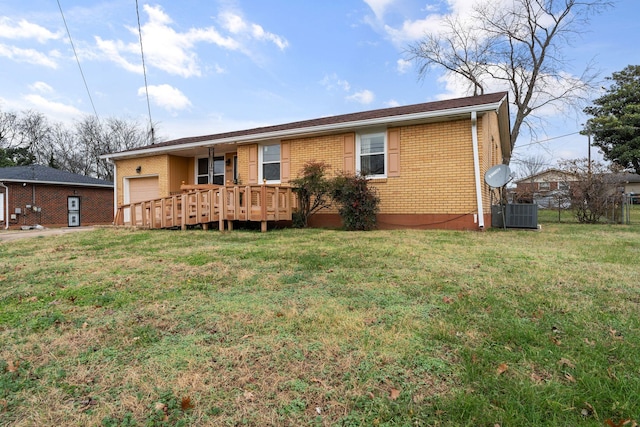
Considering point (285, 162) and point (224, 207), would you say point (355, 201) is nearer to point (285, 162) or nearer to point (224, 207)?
point (224, 207)

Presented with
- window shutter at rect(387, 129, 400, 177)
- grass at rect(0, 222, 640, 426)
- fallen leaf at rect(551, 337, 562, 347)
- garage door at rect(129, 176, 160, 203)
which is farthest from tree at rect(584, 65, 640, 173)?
fallen leaf at rect(551, 337, 562, 347)

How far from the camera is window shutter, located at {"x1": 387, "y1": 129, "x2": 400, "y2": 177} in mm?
9703

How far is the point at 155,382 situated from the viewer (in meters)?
1.98

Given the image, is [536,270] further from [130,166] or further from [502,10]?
[502,10]

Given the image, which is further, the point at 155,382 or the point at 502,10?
the point at 502,10

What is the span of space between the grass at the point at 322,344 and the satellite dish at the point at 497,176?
454 cm

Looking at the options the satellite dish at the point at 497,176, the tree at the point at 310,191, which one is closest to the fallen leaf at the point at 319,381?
the tree at the point at 310,191

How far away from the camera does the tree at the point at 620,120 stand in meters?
29.7

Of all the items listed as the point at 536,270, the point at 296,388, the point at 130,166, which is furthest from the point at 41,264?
the point at 130,166

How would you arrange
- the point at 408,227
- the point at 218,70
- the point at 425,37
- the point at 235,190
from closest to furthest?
the point at 235,190 → the point at 408,227 → the point at 218,70 → the point at 425,37

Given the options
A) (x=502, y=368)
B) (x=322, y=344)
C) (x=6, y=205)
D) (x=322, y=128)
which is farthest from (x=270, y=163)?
(x=6, y=205)

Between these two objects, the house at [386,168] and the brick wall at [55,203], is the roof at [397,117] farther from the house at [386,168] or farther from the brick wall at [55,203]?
the brick wall at [55,203]

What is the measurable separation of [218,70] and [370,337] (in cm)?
1387

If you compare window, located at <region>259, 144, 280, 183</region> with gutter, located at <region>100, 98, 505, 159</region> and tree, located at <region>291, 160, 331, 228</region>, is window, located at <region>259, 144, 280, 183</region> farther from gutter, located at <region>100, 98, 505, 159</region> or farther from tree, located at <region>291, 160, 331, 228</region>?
tree, located at <region>291, 160, 331, 228</region>
